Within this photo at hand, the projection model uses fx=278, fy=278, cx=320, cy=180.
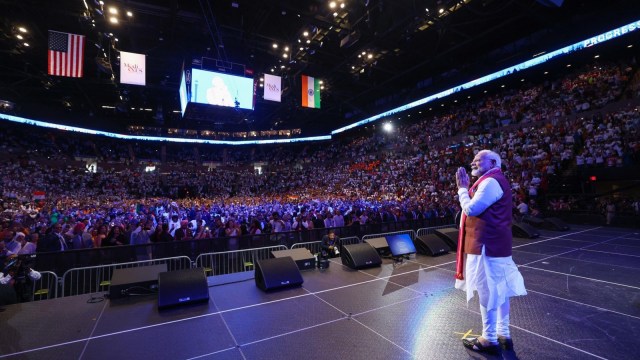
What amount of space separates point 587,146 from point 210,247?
697 inches

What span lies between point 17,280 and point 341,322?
5.03 metres

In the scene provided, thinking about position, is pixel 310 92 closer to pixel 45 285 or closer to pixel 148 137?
pixel 45 285

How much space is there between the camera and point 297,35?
44.4 ft

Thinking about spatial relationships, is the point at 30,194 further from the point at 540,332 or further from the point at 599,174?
the point at 599,174

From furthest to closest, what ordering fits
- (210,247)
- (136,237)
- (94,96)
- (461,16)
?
(94,96)
(461,16)
(136,237)
(210,247)

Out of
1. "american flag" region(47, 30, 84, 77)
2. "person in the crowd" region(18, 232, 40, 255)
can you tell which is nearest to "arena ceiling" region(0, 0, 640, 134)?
"american flag" region(47, 30, 84, 77)

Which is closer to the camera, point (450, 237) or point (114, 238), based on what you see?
point (450, 237)

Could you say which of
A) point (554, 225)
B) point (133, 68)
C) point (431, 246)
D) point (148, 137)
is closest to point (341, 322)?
point (431, 246)

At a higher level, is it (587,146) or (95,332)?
(587,146)

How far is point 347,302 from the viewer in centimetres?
420

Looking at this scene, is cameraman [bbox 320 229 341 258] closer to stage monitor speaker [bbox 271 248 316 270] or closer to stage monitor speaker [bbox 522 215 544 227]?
stage monitor speaker [bbox 271 248 316 270]

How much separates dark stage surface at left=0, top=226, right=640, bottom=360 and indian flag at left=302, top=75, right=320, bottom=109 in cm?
1166

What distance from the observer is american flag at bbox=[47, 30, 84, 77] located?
994cm

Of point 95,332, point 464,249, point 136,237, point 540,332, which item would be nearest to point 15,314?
point 95,332
